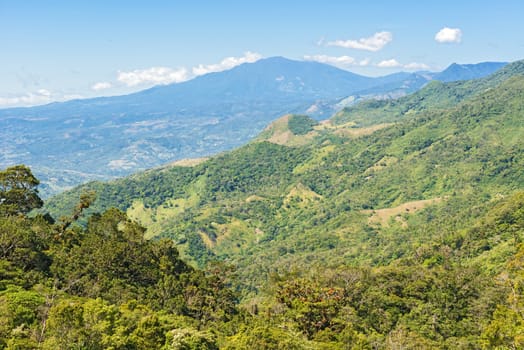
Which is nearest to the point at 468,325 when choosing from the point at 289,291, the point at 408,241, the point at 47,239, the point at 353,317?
the point at 353,317

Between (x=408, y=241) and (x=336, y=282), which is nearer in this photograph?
(x=336, y=282)

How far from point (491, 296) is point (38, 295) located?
199ft

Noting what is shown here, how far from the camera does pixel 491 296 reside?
2613 inches

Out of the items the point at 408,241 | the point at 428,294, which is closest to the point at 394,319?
the point at 428,294

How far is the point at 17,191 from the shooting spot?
75.1m

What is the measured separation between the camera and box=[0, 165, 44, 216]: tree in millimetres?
74562

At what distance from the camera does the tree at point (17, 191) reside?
7456cm

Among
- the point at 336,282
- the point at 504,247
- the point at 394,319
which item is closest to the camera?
the point at 394,319

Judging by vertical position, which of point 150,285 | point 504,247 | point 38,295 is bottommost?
point 504,247

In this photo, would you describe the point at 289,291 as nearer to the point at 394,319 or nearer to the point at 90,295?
the point at 394,319

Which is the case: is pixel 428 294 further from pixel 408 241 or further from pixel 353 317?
pixel 408 241

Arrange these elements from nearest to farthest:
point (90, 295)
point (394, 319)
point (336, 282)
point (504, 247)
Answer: point (90, 295) → point (394, 319) → point (336, 282) → point (504, 247)

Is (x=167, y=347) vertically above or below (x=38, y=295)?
below

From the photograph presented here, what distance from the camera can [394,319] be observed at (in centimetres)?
6906
